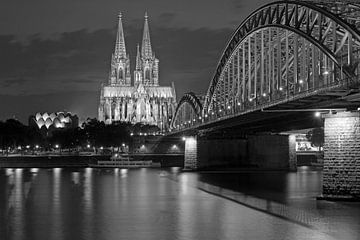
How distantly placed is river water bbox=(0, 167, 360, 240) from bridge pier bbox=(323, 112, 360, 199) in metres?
1.23

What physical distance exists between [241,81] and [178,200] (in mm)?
49775

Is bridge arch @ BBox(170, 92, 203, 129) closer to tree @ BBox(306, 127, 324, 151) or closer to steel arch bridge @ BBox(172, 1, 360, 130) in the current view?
steel arch bridge @ BBox(172, 1, 360, 130)

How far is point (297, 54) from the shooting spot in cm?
6675

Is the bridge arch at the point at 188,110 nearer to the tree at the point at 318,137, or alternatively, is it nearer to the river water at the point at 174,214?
the tree at the point at 318,137

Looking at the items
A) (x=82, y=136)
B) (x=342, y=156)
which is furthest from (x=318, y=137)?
(x=342, y=156)

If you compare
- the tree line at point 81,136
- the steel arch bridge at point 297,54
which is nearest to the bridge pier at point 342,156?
the steel arch bridge at point 297,54

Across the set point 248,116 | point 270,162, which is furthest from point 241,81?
point 248,116

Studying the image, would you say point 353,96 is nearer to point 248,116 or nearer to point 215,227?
point 215,227

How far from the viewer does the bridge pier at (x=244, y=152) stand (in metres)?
107

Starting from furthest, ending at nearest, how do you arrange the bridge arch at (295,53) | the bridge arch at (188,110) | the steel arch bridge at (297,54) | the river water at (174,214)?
the bridge arch at (188,110), the bridge arch at (295,53), the steel arch bridge at (297,54), the river water at (174,214)

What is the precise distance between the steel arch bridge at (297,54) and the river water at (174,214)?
8.43m

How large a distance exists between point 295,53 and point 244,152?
45.6m

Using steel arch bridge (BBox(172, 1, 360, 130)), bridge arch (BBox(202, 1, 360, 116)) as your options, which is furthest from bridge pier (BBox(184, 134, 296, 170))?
bridge arch (BBox(202, 1, 360, 116))

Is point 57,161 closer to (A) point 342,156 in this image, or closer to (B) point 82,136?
(B) point 82,136
